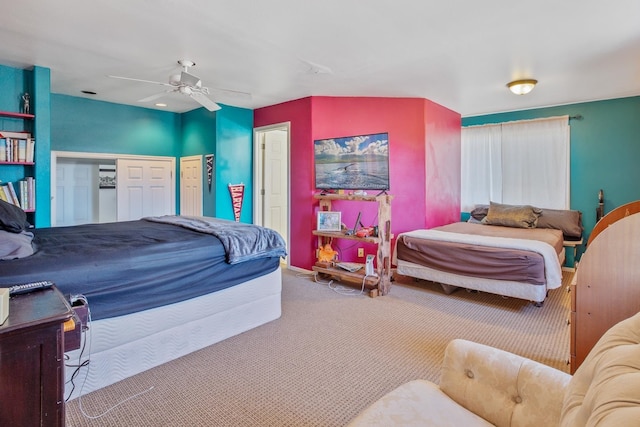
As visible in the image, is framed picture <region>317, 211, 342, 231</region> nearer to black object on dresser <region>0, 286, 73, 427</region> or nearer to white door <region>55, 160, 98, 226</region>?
black object on dresser <region>0, 286, 73, 427</region>

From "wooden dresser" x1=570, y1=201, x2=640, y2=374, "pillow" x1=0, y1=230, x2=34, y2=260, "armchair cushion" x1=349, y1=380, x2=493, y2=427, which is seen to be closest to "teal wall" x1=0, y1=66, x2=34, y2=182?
"pillow" x1=0, y1=230, x2=34, y2=260

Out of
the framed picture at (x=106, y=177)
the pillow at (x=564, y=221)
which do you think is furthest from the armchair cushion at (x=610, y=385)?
the framed picture at (x=106, y=177)

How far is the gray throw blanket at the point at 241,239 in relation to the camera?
8.57 ft

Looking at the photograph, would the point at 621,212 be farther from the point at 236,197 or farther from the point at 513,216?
the point at 236,197

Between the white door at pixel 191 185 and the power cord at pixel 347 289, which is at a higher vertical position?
the white door at pixel 191 185

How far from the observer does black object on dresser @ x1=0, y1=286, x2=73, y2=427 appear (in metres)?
1.02

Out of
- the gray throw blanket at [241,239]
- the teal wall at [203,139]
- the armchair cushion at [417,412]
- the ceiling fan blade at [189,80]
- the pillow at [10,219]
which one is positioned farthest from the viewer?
the teal wall at [203,139]

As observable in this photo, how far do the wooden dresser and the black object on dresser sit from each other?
2.46 m

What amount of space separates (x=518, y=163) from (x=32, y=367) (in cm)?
588

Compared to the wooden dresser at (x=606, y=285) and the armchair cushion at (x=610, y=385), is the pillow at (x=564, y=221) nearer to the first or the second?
the wooden dresser at (x=606, y=285)

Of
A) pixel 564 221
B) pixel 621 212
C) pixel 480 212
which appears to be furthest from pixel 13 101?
pixel 564 221

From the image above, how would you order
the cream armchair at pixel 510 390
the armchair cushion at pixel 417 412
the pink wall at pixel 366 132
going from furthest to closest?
the pink wall at pixel 366 132
the armchair cushion at pixel 417 412
the cream armchair at pixel 510 390

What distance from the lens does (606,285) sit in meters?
1.83

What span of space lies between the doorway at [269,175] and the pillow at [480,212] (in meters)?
3.06
